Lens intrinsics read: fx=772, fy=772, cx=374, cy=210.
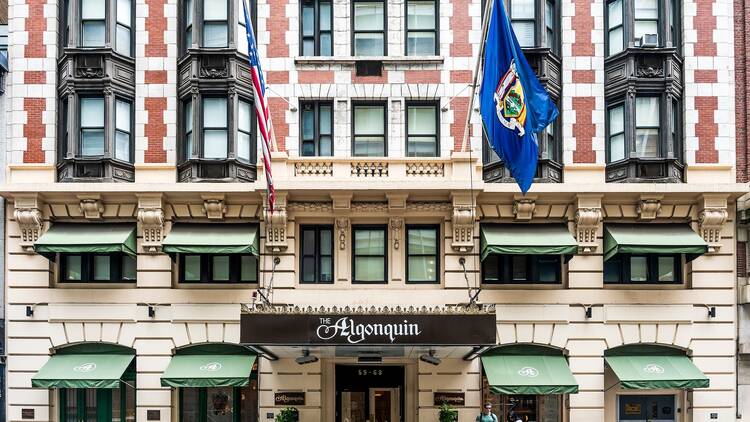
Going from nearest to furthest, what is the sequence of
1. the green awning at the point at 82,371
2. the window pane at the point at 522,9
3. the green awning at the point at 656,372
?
the green awning at the point at 656,372, the green awning at the point at 82,371, the window pane at the point at 522,9

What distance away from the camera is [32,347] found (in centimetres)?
2280

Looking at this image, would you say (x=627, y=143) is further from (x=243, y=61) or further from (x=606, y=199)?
(x=243, y=61)

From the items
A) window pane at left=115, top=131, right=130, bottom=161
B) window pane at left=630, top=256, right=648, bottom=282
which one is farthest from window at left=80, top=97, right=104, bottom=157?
window pane at left=630, top=256, right=648, bottom=282

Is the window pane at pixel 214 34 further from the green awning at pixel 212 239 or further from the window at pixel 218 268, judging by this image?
the window at pixel 218 268

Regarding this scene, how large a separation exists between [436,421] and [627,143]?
9970 mm

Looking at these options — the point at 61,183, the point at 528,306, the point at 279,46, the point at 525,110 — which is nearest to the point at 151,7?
the point at 279,46

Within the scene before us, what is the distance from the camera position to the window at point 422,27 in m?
23.7

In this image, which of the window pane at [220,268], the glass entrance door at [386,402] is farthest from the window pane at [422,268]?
the window pane at [220,268]

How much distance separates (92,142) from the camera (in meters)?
23.2

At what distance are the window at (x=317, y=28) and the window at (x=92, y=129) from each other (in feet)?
20.8

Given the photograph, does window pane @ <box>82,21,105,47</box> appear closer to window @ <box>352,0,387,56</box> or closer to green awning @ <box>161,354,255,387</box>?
window @ <box>352,0,387,56</box>

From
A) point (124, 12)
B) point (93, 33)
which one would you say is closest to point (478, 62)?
point (124, 12)

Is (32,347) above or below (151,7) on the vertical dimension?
below

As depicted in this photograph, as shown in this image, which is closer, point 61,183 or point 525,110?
point 525,110
